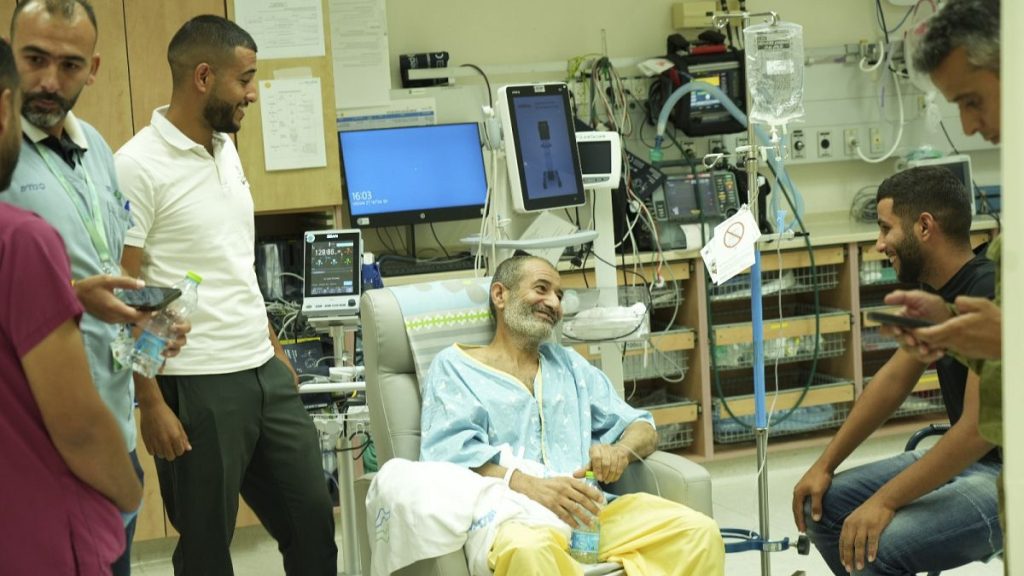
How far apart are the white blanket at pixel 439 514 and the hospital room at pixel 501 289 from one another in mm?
10

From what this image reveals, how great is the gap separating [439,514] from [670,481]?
0.63 m

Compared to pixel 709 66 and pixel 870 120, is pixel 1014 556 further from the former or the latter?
pixel 870 120

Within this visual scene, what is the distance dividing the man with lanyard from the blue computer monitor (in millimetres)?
2386

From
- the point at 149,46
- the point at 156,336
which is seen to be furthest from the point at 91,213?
the point at 149,46

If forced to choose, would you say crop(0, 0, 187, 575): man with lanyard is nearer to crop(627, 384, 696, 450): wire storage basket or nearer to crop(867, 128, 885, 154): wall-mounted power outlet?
crop(627, 384, 696, 450): wire storage basket

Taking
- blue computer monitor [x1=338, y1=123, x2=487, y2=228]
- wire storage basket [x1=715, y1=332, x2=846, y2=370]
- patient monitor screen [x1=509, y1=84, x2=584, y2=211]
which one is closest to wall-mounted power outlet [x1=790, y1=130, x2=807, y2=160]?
wire storage basket [x1=715, y1=332, x2=846, y2=370]

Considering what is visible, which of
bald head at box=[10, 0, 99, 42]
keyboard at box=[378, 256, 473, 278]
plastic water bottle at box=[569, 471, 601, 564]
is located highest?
bald head at box=[10, 0, 99, 42]

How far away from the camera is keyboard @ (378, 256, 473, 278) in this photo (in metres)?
4.40

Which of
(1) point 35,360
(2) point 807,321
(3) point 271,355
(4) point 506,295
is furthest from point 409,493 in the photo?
(2) point 807,321

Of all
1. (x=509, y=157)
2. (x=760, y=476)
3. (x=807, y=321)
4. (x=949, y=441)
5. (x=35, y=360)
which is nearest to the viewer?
(x=35, y=360)

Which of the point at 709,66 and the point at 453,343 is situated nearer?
the point at 453,343

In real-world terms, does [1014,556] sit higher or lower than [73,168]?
lower

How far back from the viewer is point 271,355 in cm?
284

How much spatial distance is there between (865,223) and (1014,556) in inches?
172
